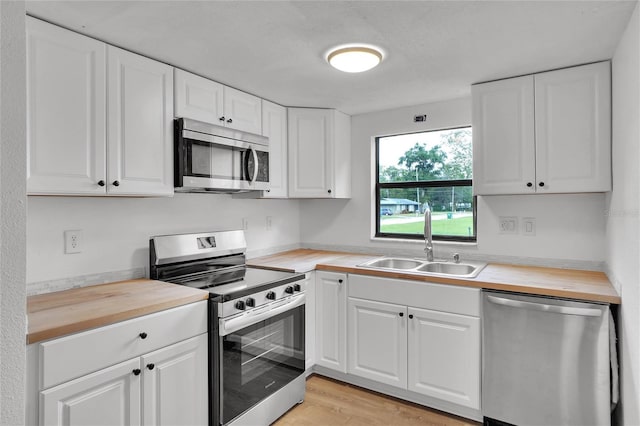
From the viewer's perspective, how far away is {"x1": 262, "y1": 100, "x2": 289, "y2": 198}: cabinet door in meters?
2.79

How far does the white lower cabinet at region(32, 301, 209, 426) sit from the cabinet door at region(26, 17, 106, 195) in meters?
0.71

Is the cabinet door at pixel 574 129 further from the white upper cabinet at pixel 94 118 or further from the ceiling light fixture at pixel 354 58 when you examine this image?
the white upper cabinet at pixel 94 118

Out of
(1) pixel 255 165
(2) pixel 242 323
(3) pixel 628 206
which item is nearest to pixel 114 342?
(2) pixel 242 323

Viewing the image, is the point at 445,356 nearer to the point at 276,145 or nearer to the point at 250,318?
the point at 250,318

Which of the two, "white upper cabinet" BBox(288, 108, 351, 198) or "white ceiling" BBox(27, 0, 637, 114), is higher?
"white ceiling" BBox(27, 0, 637, 114)

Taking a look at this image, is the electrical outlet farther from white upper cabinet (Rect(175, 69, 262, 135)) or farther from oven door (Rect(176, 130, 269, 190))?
white upper cabinet (Rect(175, 69, 262, 135))

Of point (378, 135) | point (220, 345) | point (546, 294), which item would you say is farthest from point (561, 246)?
point (220, 345)

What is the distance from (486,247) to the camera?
2736 millimetres

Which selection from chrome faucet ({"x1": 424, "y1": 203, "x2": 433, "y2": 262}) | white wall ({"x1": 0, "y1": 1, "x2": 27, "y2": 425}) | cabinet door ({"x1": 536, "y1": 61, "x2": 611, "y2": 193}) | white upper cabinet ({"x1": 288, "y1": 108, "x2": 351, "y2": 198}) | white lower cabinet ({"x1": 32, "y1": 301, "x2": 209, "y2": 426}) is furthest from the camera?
white upper cabinet ({"x1": 288, "y1": 108, "x2": 351, "y2": 198})

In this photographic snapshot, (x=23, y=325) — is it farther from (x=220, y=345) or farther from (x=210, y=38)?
(x=210, y=38)

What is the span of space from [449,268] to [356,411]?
1.22 m

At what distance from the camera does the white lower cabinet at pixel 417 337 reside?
7.16 feet

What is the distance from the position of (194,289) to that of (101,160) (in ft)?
→ 2.63

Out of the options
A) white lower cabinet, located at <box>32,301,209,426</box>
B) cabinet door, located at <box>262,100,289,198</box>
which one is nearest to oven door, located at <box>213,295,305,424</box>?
white lower cabinet, located at <box>32,301,209,426</box>
